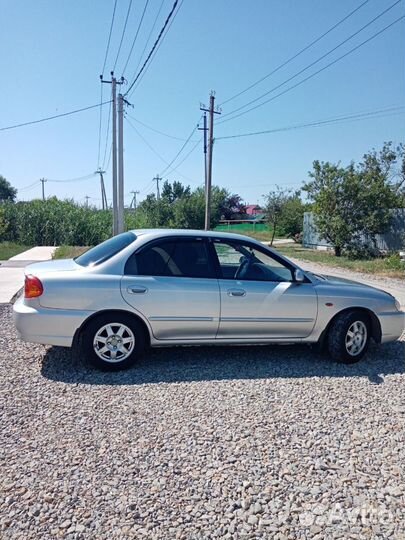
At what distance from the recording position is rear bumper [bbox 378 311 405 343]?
4.92 metres

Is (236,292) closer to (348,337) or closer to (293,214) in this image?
(348,337)

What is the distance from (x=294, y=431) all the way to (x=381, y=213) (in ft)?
58.3

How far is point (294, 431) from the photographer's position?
3.21 m

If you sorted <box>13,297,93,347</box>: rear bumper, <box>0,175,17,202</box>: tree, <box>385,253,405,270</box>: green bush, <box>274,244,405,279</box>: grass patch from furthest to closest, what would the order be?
1. <box>0,175,17,202</box>: tree
2. <box>385,253,405,270</box>: green bush
3. <box>274,244,405,279</box>: grass patch
4. <box>13,297,93,347</box>: rear bumper

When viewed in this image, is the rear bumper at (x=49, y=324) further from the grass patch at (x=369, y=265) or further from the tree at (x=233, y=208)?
the tree at (x=233, y=208)

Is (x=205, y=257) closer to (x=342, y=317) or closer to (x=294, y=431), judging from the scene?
(x=342, y=317)

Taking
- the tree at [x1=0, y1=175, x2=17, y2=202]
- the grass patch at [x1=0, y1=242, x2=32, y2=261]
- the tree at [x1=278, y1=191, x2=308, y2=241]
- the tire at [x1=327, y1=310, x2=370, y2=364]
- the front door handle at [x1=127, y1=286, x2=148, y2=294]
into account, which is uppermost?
the tree at [x1=0, y1=175, x2=17, y2=202]

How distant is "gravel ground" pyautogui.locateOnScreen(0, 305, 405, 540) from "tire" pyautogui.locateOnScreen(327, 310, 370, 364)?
7.2 inches

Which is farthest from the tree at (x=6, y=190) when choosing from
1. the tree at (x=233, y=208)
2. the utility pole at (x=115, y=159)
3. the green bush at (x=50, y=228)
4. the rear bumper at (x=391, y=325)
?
the rear bumper at (x=391, y=325)

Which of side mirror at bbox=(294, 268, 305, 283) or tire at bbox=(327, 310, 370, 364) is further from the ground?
side mirror at bbox=(294, 268, 305, 283)

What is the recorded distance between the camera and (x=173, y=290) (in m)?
4.32

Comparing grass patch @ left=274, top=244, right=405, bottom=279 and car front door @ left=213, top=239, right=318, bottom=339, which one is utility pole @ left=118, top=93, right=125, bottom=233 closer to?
grass patch @ left=274, top=244, right=405, bottom=279

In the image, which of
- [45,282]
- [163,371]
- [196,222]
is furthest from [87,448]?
[196,222]

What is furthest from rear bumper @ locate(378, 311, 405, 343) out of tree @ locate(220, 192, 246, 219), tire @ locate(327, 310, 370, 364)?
tree @ locate(220, 192, 246, 219)
